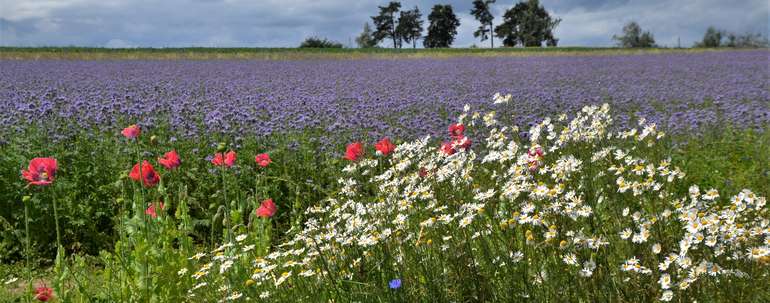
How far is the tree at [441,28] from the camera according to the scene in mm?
69688

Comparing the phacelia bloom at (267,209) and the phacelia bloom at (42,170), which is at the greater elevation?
the phacelia bloom at (42,170)

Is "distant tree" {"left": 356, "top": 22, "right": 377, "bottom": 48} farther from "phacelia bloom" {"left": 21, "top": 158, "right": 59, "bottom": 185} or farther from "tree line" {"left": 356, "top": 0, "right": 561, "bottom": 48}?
"phacelia bloom" {"left": 21, "top": 158, "right": 59, "bottom": 185}

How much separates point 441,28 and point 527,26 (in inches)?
380

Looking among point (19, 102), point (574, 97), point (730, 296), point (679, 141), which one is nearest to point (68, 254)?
point (19, 102)

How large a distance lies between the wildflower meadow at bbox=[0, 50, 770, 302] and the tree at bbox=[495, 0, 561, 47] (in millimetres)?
55653

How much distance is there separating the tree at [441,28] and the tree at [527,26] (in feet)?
16.0

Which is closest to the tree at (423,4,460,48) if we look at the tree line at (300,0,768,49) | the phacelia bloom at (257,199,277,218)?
the tree line at (300,0,768,49)

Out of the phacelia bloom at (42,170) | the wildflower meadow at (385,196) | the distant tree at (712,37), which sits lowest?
the wildflower meadow at (385,196)

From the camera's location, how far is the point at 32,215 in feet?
15.4

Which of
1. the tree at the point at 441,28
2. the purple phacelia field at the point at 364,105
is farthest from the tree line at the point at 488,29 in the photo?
the purple phacelia field at the point at 364,105

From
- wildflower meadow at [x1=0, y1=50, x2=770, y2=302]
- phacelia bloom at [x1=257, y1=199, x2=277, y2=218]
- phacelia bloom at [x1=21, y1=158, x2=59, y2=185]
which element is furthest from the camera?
phacelia bloom at [x1=257, y1=199, x2=277, y2=218]

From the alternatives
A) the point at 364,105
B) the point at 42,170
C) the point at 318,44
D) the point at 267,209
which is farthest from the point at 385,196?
the point at 318,44

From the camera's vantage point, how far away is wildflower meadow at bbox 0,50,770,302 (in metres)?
2.33

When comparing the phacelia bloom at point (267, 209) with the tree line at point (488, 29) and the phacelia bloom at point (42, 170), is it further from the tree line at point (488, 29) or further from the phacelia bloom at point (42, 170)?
the tree line at point (488, 29)
